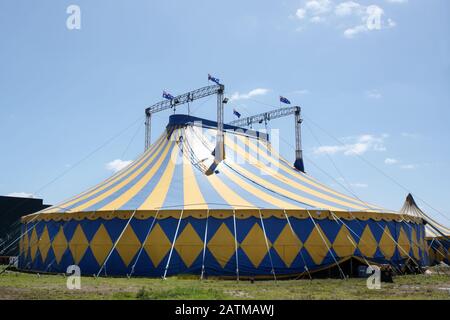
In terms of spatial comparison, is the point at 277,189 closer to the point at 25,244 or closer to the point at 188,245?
the point at 188,245

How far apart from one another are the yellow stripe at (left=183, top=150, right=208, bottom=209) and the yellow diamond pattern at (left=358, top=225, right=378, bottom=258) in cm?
419

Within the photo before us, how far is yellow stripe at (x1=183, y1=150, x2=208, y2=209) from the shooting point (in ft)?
37.4

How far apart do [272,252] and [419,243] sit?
625cm

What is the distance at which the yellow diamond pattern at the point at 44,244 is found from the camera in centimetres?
1262

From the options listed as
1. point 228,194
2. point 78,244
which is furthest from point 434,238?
point 78,244

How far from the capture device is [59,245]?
40.0 ft

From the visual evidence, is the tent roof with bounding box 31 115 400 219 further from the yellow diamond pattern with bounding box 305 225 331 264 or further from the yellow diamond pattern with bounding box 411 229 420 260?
the yellow diamond pattern with bounding box 411 229 420 260

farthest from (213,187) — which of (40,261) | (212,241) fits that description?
(40,261)

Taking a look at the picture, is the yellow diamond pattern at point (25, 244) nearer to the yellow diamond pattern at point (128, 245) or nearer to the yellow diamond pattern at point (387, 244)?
the yellow diamond pattern at point (128, 245)

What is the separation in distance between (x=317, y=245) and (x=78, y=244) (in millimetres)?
6052

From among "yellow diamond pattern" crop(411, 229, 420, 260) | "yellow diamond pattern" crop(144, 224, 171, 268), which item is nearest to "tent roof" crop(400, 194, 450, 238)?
"yellow diamond pattern" crop(411, 229, 420, 260)

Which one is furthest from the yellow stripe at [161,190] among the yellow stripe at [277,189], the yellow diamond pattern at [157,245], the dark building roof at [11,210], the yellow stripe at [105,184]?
the dark building roof at [11,210]

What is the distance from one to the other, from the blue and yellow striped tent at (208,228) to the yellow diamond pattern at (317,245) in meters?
0.02
